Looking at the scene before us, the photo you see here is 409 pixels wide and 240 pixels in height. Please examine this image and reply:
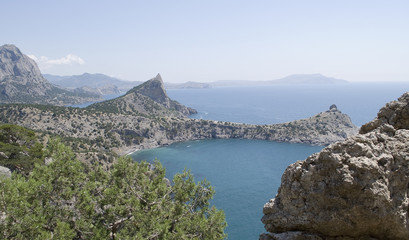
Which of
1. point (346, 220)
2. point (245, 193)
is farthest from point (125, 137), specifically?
point (346, 220)

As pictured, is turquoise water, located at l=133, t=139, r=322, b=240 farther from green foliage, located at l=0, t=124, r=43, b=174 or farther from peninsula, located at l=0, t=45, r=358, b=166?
green foliage, located at l=0, t=124, r=43, b=174

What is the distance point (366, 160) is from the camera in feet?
33.4

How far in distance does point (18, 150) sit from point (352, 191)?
191 feet

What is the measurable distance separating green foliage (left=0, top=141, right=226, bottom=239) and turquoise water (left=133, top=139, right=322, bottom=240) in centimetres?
4468

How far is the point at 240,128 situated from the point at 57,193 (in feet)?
511

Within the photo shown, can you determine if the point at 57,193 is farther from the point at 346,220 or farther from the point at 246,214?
the point at 246,214

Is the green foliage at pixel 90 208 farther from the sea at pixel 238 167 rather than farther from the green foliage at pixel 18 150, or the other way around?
the sea at pixel 238 167

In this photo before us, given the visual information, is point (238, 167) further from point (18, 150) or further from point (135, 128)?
point (18, 150)

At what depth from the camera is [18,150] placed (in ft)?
166

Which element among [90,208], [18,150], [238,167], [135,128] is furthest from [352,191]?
[135,128]

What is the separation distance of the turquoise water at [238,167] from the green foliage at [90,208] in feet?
147

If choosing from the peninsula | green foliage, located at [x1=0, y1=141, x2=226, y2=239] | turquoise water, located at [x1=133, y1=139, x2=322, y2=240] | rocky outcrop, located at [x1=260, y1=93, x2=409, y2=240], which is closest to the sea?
turquoise water, located at [x1=133, y1=139, x2=322, y2=240]

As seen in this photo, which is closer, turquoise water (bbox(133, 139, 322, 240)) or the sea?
the sea

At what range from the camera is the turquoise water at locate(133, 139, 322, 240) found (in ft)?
225
